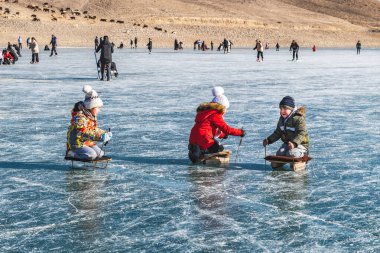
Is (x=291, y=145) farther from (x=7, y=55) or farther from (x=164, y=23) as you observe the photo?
(x=164, y=23)

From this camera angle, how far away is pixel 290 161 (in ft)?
27.3

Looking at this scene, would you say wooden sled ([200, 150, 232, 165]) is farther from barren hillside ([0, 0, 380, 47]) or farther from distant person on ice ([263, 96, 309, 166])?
barren hillside ([0, 0, 380, 47])

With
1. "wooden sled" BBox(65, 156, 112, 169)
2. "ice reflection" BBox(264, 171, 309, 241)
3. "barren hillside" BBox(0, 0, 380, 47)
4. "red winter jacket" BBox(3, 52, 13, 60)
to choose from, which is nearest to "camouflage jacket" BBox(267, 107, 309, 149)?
"ice reflection" BBox(264, 171, 309, 241)

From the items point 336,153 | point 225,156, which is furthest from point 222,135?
point 336,153

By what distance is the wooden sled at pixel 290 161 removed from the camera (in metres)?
8.34

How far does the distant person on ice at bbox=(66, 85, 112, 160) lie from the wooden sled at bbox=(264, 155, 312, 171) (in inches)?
79.5

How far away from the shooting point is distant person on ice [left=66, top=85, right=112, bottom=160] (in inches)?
328

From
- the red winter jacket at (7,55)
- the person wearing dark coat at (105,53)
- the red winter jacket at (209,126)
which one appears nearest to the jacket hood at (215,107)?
the red winter jacket at (209,126)

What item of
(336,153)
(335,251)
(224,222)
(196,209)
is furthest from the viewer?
(336,153)

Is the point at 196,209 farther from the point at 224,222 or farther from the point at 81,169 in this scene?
the point at 81,169

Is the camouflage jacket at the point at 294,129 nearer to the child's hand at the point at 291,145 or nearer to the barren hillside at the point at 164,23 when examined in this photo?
the child's hand at the point at 291,145

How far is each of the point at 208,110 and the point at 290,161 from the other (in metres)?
1.19

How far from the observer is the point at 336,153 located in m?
9.60

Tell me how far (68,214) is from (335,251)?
2509 millimetres
